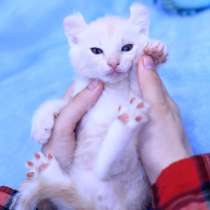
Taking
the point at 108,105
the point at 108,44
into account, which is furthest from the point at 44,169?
the point at 108,44

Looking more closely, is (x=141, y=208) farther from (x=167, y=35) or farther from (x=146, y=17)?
(x=167, y=35)

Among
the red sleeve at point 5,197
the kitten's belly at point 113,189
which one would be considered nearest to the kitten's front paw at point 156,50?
the kitten's belly at point 113,189

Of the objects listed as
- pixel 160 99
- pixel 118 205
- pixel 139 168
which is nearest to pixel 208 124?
pixel 160 99

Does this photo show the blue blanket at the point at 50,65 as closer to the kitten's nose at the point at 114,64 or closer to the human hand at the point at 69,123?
the human hand at the point at 69,123

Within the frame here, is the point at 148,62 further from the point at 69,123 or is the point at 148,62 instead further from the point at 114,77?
the point at 69,123

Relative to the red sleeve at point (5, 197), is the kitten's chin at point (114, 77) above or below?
above

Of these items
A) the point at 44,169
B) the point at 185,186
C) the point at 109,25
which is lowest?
the point at 185,186

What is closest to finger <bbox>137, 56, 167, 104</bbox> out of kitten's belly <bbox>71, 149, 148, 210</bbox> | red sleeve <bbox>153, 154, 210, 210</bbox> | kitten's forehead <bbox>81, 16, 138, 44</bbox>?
kitten's forehead <bbox>81, 16, 138, 44</bbox>

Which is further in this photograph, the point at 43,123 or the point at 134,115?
the point at 43,123

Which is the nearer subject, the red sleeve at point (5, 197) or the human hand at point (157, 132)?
the red sleeve at point (5, 197)
